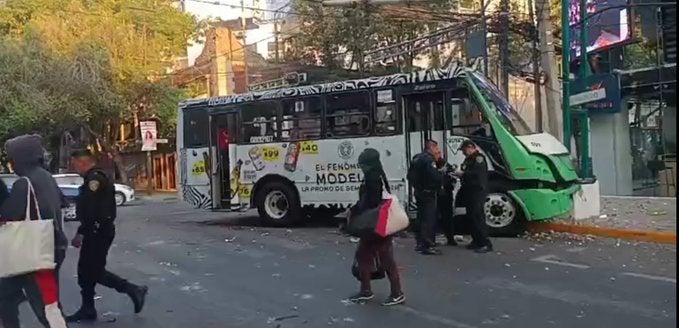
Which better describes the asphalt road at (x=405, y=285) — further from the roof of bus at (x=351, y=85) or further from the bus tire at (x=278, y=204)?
the roof of bus at (x=351, y=85)

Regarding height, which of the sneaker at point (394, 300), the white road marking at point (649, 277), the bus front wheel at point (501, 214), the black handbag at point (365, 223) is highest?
the black handbag at point (365, 223)

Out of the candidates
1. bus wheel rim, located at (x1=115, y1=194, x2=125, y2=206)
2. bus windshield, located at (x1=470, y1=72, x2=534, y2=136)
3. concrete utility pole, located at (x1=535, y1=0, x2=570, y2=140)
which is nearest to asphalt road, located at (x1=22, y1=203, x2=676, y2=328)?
bus windshield, located at (x1=470, y1=72, x2=534, y2=136)

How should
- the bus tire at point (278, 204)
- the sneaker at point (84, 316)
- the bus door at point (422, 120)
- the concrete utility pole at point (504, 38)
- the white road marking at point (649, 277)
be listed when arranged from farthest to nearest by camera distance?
the concrete utility pole at point (504, 38), the bus tire at point (278, 204), the bus door at point (422, 120), the white road marking at point (649, 277), the sneaker at point (84, 316)

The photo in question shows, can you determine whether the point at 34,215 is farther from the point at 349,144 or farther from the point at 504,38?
the point at 504,38

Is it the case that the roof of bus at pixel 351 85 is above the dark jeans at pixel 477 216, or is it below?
above

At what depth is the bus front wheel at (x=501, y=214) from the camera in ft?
40.4

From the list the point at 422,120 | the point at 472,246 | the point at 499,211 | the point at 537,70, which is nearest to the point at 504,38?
the point at 537,70

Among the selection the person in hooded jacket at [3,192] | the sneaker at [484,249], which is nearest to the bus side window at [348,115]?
the sneaker at [484,249]

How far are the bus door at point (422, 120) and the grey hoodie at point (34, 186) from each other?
8.00 m

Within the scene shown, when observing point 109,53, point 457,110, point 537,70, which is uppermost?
point 109,53

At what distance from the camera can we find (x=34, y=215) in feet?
18.0

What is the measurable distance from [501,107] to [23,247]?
8.76 metres

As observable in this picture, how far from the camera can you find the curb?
11366 millimetres

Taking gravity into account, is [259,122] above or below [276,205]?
above
